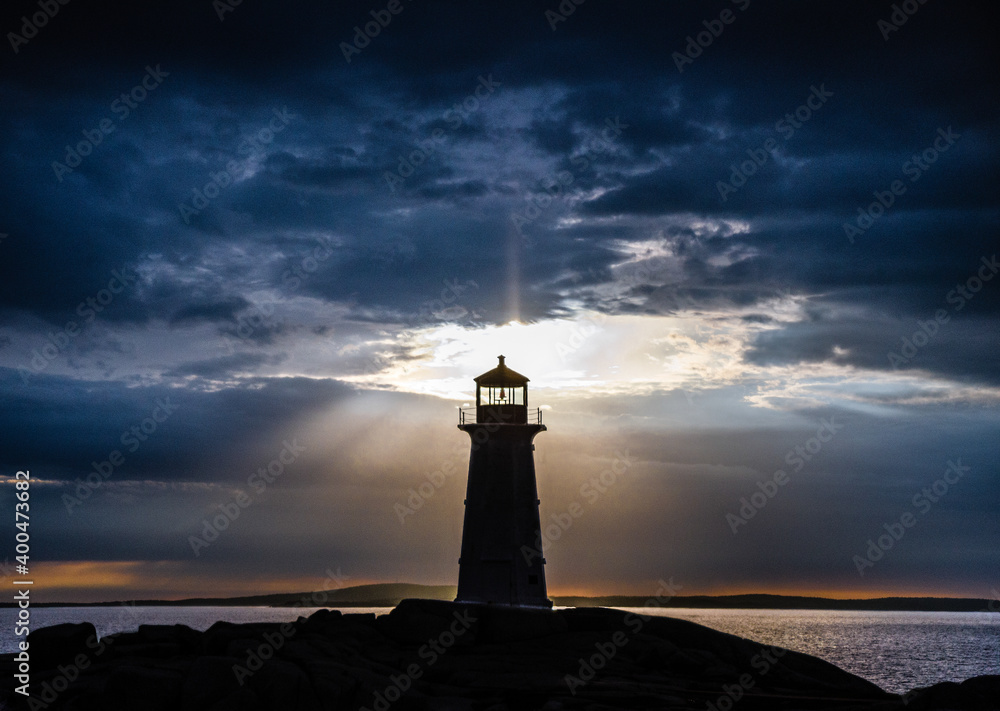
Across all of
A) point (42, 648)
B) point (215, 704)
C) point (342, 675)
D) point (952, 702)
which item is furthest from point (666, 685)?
point (42, 648)

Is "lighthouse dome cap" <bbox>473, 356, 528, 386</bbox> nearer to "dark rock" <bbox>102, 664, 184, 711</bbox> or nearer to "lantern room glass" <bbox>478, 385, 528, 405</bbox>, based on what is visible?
"lantern room glass" <bbox>478, 385, 528, 405</bbox>

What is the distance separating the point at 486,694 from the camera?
24734mm

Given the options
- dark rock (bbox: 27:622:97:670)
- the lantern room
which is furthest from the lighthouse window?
dark rock (bbox: 27:622:97:670)

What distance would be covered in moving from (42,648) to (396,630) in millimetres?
11187

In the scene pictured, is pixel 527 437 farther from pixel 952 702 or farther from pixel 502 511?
pixel 952 702

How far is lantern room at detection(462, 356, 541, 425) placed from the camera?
36.5 metres

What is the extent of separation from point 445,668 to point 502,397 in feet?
41.1

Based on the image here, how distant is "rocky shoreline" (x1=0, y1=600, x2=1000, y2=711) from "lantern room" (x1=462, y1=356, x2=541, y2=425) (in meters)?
7.93

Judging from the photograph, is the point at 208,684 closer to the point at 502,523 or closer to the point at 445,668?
the point at 445,668

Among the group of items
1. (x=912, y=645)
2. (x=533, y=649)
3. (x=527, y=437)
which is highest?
(x=527, y=437)

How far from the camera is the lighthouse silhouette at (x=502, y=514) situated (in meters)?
34.8

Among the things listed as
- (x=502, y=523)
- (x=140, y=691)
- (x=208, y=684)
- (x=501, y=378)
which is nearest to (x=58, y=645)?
(x=140, y=691)

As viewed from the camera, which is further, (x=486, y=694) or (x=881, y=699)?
(x=881, y=699)

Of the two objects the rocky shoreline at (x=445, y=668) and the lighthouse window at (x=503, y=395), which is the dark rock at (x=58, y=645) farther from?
the lighthouse window at (x=503, y=395)
